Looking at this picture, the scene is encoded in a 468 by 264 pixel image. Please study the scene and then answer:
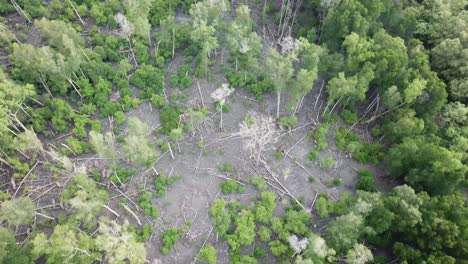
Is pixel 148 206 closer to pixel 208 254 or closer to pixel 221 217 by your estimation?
pixel 221 217

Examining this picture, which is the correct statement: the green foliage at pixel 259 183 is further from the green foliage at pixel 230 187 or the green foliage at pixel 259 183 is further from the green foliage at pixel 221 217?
the green foliage at pixel 221 217

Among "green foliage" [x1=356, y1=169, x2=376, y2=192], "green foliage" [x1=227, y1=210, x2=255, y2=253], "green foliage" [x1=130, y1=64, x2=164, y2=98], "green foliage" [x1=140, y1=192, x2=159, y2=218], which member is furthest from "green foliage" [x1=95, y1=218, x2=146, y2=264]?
"green foliage" [x1=356, y1=169, x2=376, y2=192]

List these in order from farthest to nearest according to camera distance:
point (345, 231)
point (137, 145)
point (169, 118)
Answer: point (169, 118) → point (137, 145) → point (345, 231)

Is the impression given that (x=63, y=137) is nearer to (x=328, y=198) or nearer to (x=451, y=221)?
(x=328, y=198)

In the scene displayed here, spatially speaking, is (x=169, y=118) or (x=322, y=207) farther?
(x=169, y=118)

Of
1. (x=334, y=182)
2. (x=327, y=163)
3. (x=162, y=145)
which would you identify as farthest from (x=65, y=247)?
(x=327, y=163)

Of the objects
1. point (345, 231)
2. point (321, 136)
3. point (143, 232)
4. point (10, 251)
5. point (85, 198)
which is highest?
point (321, 136)
